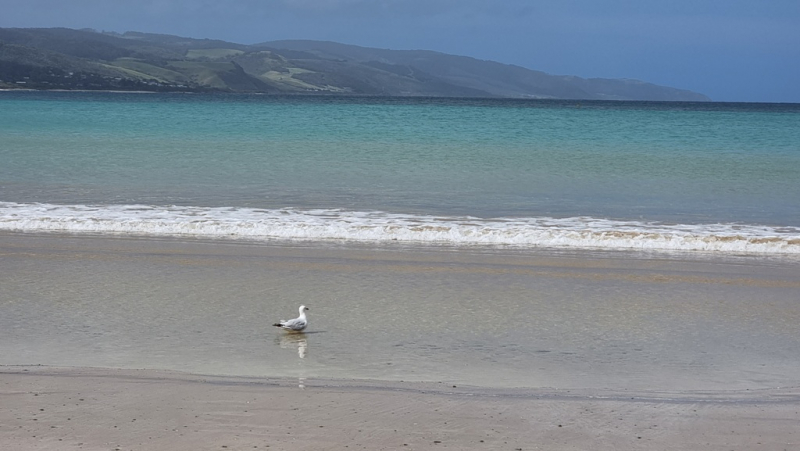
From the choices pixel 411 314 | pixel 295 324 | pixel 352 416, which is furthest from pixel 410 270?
pixel 352 416

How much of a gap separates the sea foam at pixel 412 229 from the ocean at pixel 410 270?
0.15ft

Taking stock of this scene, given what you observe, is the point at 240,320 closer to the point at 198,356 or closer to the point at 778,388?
the point at 198,356

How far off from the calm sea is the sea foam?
0.10 feet

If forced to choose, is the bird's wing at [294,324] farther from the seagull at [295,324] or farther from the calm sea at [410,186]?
the calm sea at [410,186]

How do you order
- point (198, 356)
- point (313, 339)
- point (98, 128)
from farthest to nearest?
1. point (98, 128)
2. point (313, 339)
3. point (198, 356)

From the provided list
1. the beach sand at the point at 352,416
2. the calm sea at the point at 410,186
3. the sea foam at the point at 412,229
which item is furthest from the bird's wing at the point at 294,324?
the calm sea at the point at 410,186

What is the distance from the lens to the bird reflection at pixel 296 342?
6.56 meters

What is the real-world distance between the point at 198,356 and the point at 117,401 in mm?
1182

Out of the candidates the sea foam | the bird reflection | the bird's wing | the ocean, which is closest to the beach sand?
the ocean

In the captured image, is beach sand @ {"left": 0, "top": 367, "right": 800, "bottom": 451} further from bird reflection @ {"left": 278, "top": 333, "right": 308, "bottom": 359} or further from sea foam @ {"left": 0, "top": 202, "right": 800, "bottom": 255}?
sea foam @ {"left": 0, "top": 202, "right": 800, "bottom": 255}

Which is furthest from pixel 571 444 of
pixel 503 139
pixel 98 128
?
pixel 98 128

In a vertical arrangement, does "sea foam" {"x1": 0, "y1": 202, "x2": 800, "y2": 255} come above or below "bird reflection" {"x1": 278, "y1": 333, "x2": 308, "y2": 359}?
above

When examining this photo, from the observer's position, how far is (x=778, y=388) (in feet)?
18.7

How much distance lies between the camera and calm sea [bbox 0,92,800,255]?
1283 centimetres
